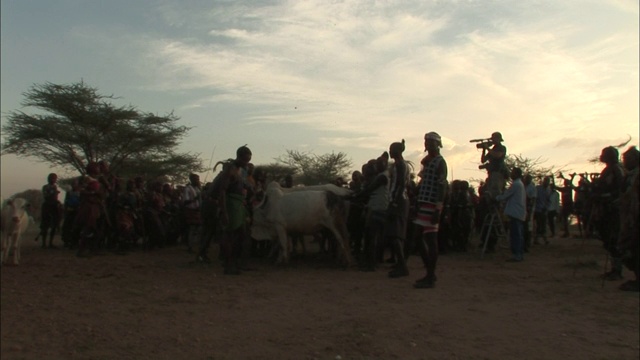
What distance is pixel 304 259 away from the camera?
451 inches

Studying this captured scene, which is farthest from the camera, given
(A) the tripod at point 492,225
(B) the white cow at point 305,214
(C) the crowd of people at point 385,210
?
(A) the tripod at point 492,225

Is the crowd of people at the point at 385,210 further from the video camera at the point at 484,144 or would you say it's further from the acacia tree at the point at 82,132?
the acacia tree at the point at 82,132

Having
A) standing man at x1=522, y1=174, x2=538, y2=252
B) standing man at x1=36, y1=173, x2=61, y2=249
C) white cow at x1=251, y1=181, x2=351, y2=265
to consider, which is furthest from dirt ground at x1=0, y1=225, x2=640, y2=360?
standing man at x1=36, y1=173, x2=61, y2=249

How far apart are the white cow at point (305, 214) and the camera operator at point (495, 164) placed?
12.0ft

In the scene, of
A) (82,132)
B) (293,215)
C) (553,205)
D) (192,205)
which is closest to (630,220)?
(293,215)

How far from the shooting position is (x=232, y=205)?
9.28 meters

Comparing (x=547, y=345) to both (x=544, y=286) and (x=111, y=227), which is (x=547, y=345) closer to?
(x=544, y=286)

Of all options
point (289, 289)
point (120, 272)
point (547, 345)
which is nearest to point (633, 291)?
point (547, 345)

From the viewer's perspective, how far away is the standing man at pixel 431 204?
26.0 feet

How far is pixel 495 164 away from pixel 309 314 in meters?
6.89

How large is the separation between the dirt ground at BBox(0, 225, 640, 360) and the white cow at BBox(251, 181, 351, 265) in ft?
1.77

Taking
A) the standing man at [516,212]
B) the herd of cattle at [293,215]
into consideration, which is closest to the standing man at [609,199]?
the standing man at [516,212]

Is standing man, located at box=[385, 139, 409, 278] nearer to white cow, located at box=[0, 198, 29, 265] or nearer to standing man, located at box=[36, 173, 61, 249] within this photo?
white cow, located at box=[0, 198, 29, 265]

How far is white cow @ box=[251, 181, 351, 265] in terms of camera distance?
10156mm
